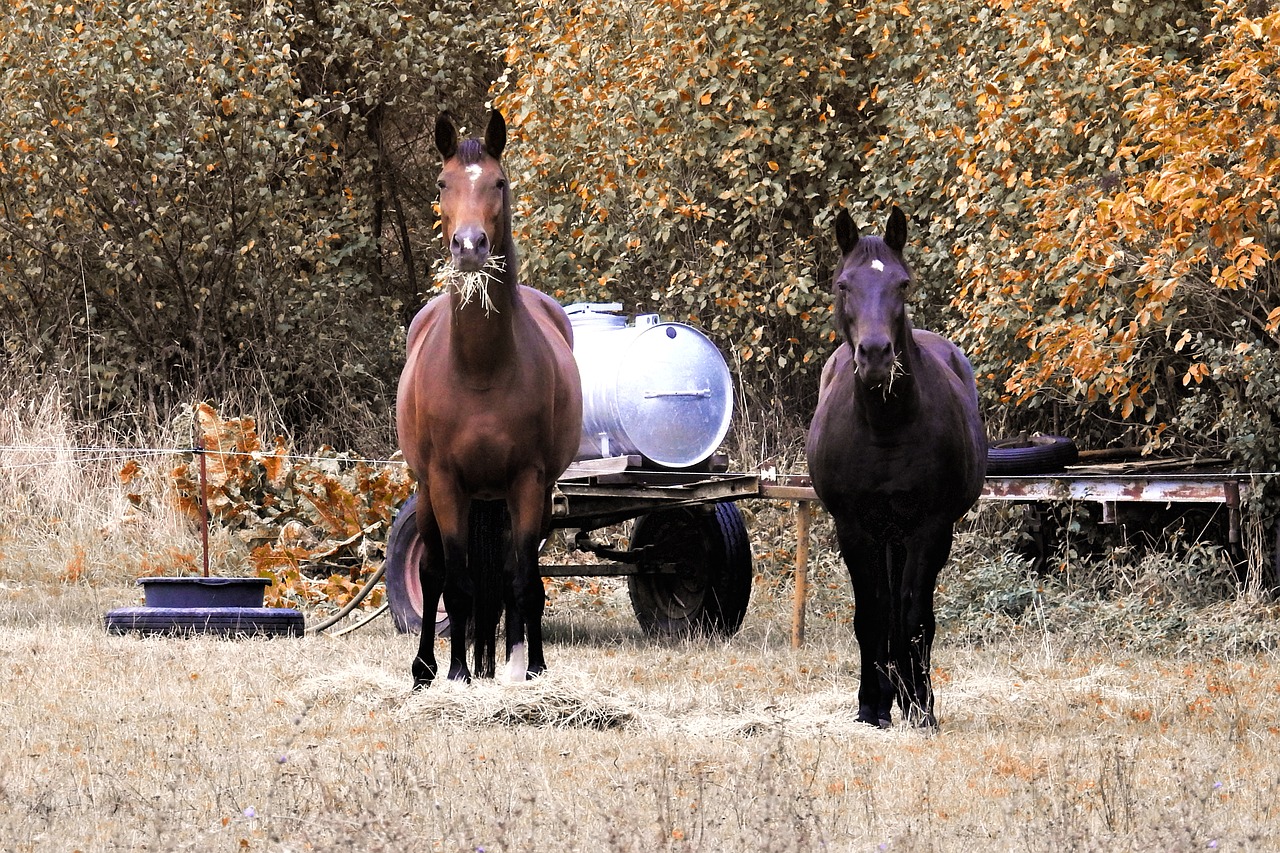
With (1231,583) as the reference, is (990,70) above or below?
above

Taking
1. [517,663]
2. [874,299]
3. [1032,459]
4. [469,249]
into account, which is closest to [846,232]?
[874,299]

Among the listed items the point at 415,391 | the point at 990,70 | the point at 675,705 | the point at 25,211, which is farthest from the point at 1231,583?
the point at 25,211

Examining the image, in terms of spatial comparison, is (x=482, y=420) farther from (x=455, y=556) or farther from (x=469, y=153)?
(x=469, y=153)

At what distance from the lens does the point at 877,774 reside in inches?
210

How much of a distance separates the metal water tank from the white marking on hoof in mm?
2244

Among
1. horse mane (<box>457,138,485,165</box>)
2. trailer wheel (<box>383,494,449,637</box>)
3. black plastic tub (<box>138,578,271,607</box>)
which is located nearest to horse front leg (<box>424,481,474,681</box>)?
horse mane (<box>457,138,485,165</box>)

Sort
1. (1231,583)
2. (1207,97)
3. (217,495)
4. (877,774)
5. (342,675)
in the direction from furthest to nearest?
(217,495) < (1231,583) < (1207,97) < (342,675) < (877,774)

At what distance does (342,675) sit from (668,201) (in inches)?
257

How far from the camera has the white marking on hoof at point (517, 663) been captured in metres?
7.22

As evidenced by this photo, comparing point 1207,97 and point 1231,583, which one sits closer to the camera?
point 1207,97

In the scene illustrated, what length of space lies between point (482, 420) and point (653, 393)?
2331 millimetres

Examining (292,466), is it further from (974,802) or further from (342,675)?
(974,802)

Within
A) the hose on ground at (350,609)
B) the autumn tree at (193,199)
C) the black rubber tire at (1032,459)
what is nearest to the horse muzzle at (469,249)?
the hose on ground at (350,609)

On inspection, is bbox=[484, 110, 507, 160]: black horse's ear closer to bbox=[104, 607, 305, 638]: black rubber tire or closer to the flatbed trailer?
the flatbed trailer
